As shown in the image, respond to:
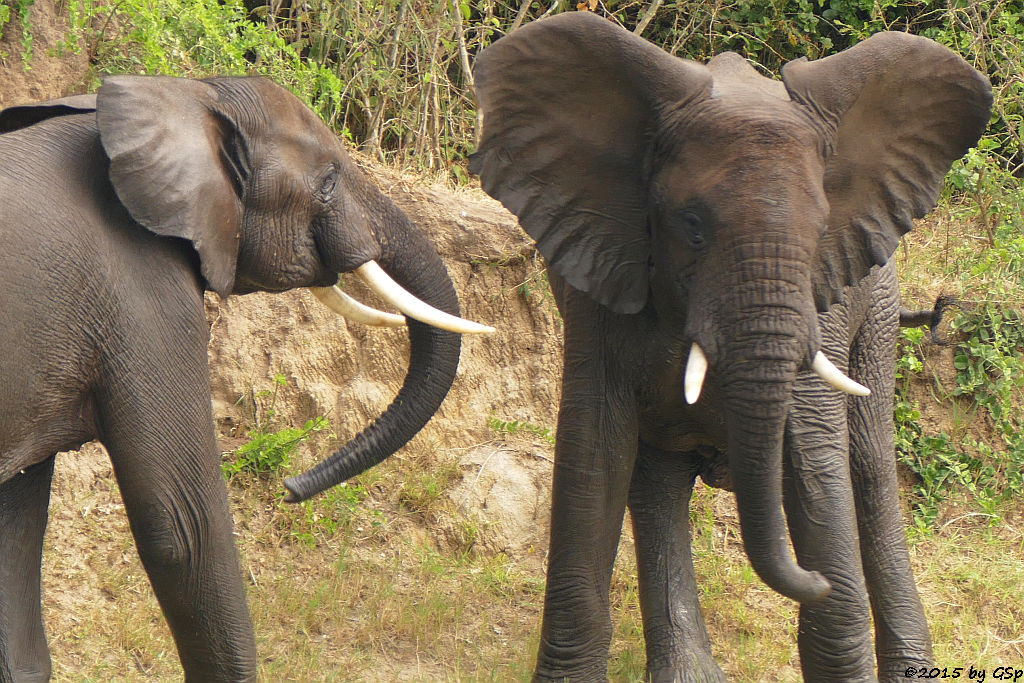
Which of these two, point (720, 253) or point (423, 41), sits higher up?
point (423, 41)

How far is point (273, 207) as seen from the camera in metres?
4.07

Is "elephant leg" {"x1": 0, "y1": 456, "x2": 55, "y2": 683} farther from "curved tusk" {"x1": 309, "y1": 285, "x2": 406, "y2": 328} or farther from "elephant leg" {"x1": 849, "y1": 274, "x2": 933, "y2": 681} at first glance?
"elephant leg" {"x1": 849, "y1": 274, "x2": 933, "y2": 681}

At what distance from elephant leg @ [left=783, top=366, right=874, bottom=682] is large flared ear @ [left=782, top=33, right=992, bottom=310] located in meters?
0.37

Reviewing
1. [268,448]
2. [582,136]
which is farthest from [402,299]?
[268,448]

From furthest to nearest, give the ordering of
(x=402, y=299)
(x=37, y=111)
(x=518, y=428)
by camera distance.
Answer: (x=518, y=428) < (x=402, y=299) < (x=37, y=111)

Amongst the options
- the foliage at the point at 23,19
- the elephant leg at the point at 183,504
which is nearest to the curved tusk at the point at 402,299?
the elephant leg at the point at 183,504

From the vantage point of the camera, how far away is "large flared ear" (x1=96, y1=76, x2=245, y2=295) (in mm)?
3729

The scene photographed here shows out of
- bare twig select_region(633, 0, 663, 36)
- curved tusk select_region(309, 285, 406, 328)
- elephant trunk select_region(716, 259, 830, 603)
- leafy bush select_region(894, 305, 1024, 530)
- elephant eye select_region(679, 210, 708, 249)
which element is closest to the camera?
elephant trunk select_region(716, 259, 830, 603)

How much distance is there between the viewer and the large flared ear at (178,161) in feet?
12.2

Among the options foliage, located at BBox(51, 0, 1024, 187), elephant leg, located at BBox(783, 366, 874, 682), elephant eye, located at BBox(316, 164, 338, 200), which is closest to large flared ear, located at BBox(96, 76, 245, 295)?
elephant eye, located at BBox(316, 164, 338, 200)

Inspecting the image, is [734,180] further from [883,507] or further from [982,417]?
[982,417]

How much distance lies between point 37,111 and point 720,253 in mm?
2090

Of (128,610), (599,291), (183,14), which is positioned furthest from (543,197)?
(183,14)

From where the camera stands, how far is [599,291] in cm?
409
